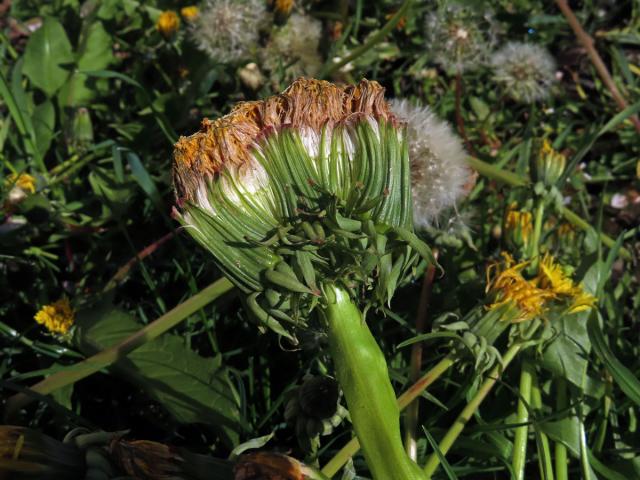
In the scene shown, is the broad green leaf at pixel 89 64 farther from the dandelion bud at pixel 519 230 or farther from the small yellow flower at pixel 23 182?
the dandelion bud at pixel 519 230

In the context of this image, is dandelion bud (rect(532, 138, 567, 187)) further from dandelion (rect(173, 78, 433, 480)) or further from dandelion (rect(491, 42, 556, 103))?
dandelion (rect(173, 78, 433, 480))

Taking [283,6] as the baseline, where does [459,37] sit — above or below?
below

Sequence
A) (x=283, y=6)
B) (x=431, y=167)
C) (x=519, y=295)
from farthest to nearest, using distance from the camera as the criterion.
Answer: (x=283, y=6), (x=431, y=167), (x=519, y=295)

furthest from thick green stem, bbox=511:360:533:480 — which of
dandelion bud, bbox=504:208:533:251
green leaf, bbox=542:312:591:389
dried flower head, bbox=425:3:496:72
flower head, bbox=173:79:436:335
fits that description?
dried flower head, bbox=425:3:496:72

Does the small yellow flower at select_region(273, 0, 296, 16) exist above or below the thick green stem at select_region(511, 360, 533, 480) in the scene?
above

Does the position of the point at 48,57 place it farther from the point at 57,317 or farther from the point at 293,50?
the point at 57,317

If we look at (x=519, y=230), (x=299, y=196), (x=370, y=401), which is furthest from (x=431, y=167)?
(x=370, y=401)

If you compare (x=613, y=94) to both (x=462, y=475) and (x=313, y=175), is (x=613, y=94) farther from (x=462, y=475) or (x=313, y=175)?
(x=313, y=175)
